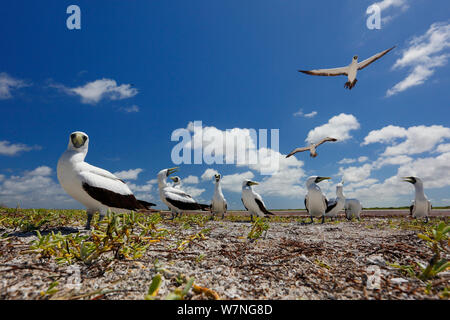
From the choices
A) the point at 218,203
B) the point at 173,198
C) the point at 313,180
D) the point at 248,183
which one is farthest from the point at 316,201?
the point at 173,198

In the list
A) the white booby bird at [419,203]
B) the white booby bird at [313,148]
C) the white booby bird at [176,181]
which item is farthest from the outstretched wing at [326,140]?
the white booby bird at [176,181]

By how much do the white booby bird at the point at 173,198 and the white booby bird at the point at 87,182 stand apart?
265 inches

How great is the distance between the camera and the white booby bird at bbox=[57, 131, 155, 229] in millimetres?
5340

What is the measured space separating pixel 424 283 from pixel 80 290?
3.28 meters

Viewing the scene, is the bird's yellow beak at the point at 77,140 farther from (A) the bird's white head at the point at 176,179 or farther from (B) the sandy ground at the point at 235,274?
(A) the bird's white head at the point at 176,179

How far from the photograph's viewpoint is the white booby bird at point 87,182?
5.34m

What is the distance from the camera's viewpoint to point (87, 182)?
530 cm

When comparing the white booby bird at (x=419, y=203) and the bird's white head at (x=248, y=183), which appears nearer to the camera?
the white booby bird at (x=419, y=203)

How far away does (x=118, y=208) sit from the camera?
6.04 m

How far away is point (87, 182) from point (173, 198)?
7.76m

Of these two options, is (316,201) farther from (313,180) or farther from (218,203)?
(218,203)

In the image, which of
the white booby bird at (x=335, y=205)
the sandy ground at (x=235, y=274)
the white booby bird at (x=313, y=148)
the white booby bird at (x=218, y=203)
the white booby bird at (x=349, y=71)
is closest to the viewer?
the sandy ground at (x=235, y=274)
